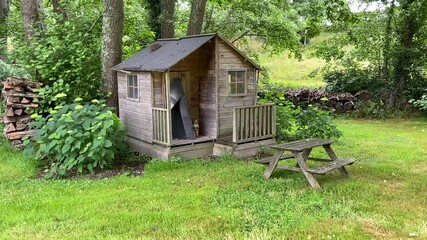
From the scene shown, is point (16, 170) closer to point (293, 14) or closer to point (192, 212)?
point (192, 212)

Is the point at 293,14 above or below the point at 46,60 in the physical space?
above

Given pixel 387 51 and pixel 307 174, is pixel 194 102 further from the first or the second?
pixel 387 51

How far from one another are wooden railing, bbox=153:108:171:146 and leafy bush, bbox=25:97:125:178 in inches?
34.7

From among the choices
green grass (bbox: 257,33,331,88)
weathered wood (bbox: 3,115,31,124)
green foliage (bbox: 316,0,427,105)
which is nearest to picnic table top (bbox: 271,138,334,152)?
weathered wood (bbox: 3,115,31,124)

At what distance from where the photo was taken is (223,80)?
361 inches

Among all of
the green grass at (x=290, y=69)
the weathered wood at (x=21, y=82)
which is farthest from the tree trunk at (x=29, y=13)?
the green grass at (x=290, y=69)

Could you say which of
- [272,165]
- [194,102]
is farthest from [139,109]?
[272,165]

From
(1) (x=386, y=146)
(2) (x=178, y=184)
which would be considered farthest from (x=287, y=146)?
(1) (x=386, y=146)

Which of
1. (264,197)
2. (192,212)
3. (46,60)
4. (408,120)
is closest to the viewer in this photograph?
(192,212)

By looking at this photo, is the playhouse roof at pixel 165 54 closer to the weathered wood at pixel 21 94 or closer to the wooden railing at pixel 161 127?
the wooden railing at pixel 161 127

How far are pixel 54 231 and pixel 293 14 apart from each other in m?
15.3

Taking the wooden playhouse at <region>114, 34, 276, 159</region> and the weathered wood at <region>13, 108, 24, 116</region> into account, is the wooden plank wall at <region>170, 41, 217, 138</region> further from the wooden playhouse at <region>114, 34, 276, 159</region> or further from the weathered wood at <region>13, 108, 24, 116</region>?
the weathered wood at <region>13, 108, 24, 116</region>

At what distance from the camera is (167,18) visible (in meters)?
12.2

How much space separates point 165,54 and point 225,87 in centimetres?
146
